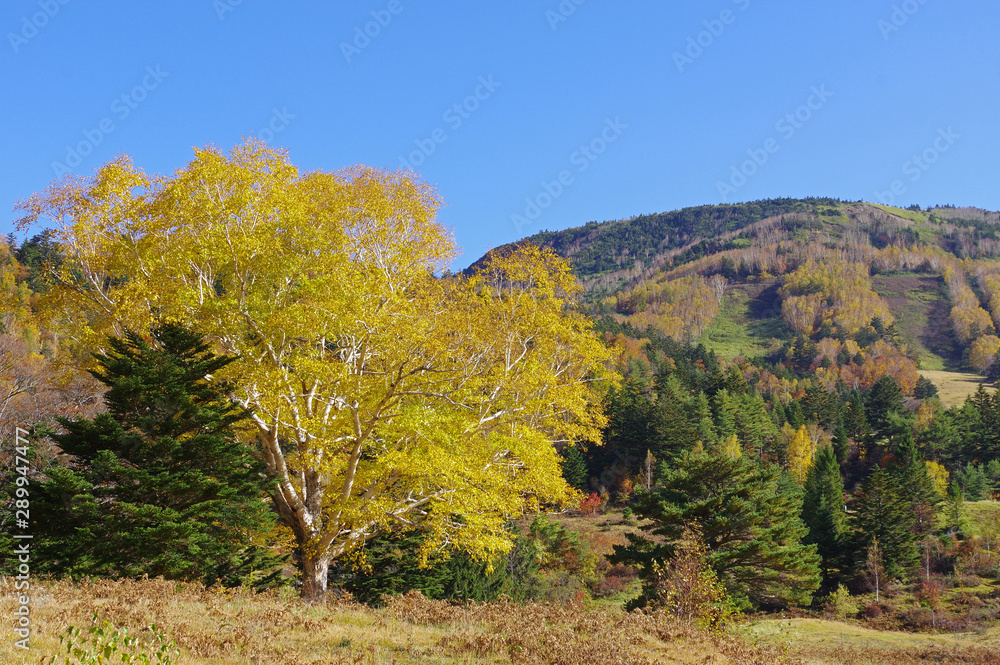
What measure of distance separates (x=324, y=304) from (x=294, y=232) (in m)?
2.22

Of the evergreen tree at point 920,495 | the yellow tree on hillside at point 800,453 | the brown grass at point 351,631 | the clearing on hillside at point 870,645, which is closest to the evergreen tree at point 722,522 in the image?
the clearing on hillside at point 870,645

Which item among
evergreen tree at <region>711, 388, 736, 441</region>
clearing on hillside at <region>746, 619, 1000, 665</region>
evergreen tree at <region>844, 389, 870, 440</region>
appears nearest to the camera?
clearing on hillside at <region>746, 619, 1000, 665</region>

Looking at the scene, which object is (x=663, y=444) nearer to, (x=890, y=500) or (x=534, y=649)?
(x=890, y=500)

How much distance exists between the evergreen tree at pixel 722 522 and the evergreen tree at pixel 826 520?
17.2 m

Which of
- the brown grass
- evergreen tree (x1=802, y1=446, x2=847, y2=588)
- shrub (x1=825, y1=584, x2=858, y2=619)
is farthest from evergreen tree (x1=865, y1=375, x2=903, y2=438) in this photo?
the brown grass

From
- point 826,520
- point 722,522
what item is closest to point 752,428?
point 826,520

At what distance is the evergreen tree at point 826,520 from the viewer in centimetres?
5250

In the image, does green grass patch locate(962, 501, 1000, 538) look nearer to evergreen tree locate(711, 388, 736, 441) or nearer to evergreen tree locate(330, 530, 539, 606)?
evergreen tree locate(711, 388, 736, 441)

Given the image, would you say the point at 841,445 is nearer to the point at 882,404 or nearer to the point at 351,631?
the point at 882,404

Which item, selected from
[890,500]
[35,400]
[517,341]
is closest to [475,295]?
[517,341]

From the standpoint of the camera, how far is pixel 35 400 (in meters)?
37.1

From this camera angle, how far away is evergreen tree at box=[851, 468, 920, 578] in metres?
50.2

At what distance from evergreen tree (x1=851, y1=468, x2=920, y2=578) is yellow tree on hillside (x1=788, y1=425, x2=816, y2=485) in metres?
19.9

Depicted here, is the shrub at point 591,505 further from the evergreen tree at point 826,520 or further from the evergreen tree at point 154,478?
the evergreen tree at point 154,478
